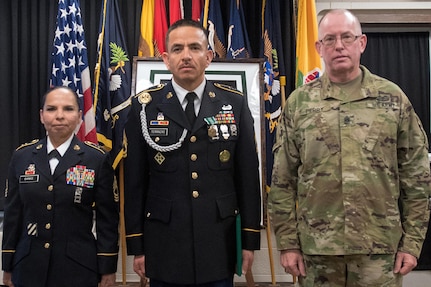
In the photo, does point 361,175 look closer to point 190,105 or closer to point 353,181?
point 353,181

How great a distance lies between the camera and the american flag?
315cm

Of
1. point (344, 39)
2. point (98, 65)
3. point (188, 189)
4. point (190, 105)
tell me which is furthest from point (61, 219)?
point (98, 65)

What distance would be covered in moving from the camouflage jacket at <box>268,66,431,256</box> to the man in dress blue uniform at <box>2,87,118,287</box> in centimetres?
68

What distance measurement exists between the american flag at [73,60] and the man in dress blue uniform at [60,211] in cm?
127

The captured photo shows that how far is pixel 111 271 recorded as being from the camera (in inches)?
71.6

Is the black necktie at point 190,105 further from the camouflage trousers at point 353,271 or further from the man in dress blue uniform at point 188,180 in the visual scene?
the camouflage trousers at point 353,271

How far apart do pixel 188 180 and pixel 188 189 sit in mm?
32

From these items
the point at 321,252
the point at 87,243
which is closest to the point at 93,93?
the point at 87,243

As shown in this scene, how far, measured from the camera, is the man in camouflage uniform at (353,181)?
63.4 inches

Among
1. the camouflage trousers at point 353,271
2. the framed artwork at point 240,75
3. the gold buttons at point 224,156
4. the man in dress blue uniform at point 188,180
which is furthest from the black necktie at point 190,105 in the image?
the framed artwork at point 240,75

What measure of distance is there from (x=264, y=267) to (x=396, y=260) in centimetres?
198

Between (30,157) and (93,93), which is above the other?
(93,93)

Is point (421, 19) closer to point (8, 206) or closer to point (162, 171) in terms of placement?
point (162, 171)

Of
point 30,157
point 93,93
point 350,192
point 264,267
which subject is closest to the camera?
point 350,192
